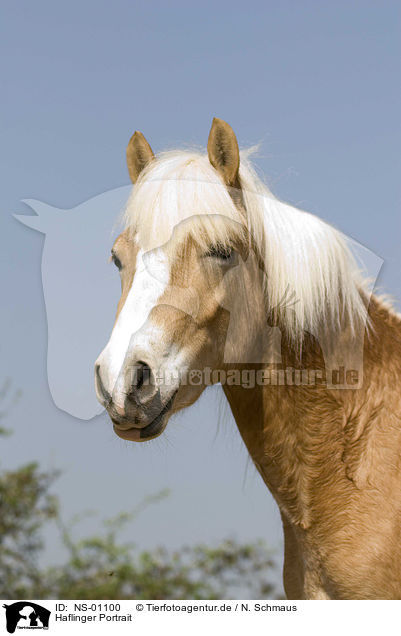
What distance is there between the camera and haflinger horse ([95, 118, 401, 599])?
245 cm

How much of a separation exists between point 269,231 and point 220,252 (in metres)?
0.31

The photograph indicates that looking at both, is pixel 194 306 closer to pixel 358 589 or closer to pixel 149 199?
pixel 149 199

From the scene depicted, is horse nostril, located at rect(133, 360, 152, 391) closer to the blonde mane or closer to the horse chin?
the horse chin

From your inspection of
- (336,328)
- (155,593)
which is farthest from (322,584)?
(155,593)

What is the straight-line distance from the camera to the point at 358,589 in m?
2.48

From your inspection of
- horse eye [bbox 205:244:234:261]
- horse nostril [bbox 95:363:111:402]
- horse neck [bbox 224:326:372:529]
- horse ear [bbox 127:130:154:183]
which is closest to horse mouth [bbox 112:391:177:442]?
horse nostril [bbox 95:363:111:402]

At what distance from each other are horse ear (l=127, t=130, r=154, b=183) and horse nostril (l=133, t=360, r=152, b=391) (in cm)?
114

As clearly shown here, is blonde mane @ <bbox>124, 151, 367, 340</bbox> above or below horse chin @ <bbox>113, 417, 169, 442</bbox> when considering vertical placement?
above

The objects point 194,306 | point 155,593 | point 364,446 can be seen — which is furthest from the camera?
point 155,593

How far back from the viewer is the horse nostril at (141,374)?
2.20m

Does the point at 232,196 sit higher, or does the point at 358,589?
the point at 232,196

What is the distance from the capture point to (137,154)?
295 cm

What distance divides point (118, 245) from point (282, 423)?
105 centimetres
